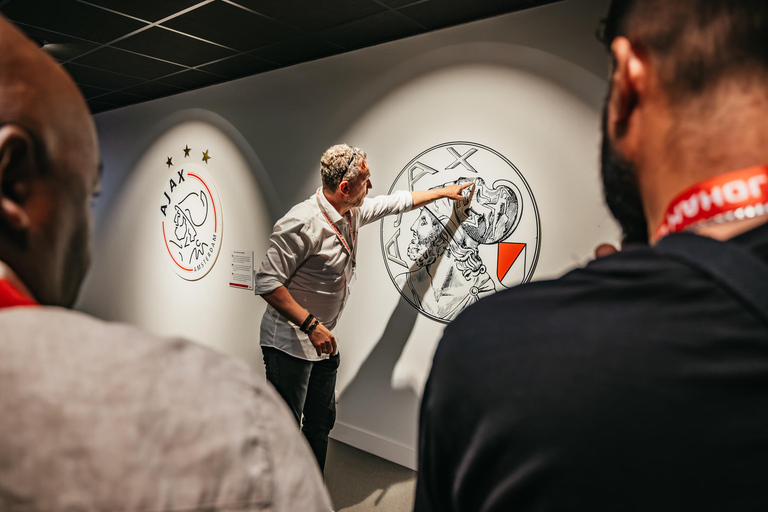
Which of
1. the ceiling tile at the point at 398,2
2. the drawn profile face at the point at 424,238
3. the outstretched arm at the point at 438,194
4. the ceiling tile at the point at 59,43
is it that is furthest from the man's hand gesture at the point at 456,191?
the ceiling tile at the point at 59,43

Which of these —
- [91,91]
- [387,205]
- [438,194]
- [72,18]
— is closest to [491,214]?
[438,194]

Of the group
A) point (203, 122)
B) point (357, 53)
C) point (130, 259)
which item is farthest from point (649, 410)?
point (130, 259)

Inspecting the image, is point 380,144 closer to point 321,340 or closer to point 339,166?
point 339,166

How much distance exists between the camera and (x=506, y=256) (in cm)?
240

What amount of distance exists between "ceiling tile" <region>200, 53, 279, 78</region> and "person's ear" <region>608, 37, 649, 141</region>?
3.01 meters

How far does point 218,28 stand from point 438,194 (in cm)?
167

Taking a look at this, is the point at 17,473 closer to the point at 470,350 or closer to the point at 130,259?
the point at 470,350

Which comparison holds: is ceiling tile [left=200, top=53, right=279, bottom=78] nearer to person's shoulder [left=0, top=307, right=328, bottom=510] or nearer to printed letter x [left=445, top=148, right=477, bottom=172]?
printed letter x [left=445, top=148, right=477, bottom=172]

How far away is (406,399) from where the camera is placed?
9.11ft

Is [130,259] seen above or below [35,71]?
below

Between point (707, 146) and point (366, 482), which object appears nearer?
point (707, 146)

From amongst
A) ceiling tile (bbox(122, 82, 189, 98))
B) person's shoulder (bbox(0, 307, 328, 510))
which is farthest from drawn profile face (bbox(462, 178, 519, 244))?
ceiling tile (bbox(122, 82, 189, 98))

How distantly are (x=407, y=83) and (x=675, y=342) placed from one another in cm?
253

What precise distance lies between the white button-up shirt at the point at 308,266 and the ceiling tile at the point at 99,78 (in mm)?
2669
